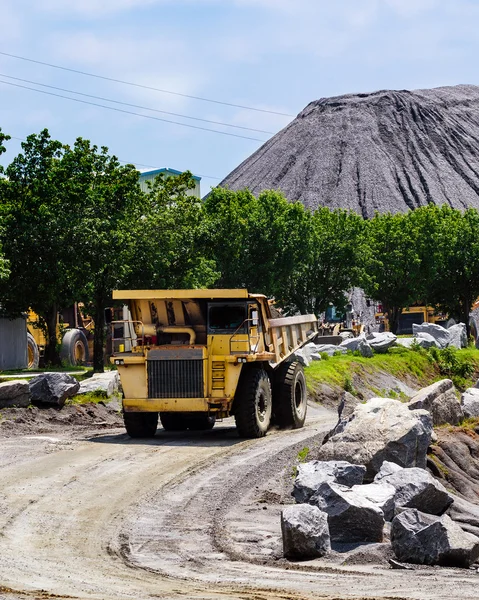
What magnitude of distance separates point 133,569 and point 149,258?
27907mm

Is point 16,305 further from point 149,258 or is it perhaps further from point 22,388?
point 22,388

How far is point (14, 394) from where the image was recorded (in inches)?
970

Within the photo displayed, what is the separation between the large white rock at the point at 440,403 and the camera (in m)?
20.9

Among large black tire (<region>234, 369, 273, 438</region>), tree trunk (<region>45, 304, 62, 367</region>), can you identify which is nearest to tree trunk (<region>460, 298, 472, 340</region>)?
tree trunk (<region>45, 304, 62, 367</region>)

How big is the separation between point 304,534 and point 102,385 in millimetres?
16710

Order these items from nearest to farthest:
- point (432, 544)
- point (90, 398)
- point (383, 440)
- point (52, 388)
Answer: point (432, 544)
point (383, 440)
point (52, 388)
point (90, 398)

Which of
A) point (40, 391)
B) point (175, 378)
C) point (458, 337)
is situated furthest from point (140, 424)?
point (458, 337)

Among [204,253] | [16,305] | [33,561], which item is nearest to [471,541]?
[33,561]

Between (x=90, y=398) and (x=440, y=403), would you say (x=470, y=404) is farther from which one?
(x=90, y=398)

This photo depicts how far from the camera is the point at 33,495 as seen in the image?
14.2m

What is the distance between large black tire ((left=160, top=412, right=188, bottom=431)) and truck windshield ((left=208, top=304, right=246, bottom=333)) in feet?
9.34

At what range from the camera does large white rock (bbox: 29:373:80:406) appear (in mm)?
25141

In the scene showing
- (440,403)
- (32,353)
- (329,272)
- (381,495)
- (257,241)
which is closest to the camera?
(381,495)

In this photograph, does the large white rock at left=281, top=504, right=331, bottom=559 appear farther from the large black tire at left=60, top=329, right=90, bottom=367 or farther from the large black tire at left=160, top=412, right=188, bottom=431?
the large black tire at left=60, top=329, right=90, bottom=367
